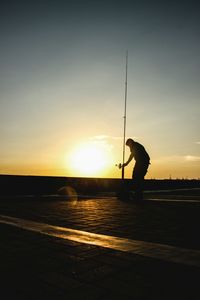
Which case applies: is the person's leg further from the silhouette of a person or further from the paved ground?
Result: the paved ground

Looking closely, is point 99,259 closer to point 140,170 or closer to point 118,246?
point 118,246

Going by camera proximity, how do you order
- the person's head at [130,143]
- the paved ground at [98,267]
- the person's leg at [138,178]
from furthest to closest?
the person's head at [130,143], the person's leg at [138,178], the paved ground at [98,267]

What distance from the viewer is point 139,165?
8.01 metres

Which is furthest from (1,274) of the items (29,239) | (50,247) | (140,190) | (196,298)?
(140,190)

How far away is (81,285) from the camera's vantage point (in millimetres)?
1688

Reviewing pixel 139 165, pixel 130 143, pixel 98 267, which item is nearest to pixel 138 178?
pixel 139 165

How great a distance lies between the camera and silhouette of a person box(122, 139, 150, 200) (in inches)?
311

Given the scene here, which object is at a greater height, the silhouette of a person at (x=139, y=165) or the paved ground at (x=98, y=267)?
the silhouette of a person at (x=139, y=165)

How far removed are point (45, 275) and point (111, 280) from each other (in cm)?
48

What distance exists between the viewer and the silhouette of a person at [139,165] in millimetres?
7902

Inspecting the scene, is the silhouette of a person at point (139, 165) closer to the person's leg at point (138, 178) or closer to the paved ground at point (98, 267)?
the person's leg at point (138, 178)

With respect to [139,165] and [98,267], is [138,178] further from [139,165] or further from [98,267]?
[98,267]

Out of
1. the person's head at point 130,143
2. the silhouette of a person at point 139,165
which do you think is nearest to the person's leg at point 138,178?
the silhouette of a person at point 139,165

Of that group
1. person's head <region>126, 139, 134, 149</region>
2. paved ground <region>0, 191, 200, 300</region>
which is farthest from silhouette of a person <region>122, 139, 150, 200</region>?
paved ground <region>0, 191, 200, 300</region>
